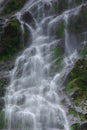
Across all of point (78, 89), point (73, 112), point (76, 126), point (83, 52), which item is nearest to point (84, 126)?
point (76, 126)

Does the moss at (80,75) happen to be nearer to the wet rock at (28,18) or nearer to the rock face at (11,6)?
the wet rock at (28,18)

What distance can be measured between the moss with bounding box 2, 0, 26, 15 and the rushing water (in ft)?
6.66

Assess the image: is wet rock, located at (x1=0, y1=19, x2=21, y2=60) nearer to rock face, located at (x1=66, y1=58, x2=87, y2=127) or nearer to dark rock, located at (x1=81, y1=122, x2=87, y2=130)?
rock face, located at (x1=66, y1=58, x2=87, y2=127)

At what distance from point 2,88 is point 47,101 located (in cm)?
263

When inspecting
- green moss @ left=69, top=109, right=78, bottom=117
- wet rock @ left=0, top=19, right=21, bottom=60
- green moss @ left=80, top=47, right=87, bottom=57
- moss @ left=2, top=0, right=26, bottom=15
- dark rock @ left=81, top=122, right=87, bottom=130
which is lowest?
dark rock @ left=81, top=122, right=87, bottom=130

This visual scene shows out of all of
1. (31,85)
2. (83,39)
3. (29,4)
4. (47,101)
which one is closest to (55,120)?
(47,101)

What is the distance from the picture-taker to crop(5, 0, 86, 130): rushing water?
14.7 meters

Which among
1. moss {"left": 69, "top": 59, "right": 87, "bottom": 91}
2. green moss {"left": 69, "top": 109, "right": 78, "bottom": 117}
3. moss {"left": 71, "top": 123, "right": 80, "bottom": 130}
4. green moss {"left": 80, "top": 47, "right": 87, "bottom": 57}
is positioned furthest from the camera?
green moss {"left": 80, "top": 47, "right": 87, "bottom": 57}

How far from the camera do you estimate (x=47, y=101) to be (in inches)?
614

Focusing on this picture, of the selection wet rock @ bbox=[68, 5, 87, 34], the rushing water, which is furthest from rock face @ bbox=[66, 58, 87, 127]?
wet rock @ bbox=[68, 5, 87, 34]

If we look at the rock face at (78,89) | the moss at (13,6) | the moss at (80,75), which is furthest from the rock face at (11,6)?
the rock face at (78,89)

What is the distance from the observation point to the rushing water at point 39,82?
580 inches

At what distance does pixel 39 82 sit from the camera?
1702cm

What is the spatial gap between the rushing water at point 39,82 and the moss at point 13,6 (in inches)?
80.0
